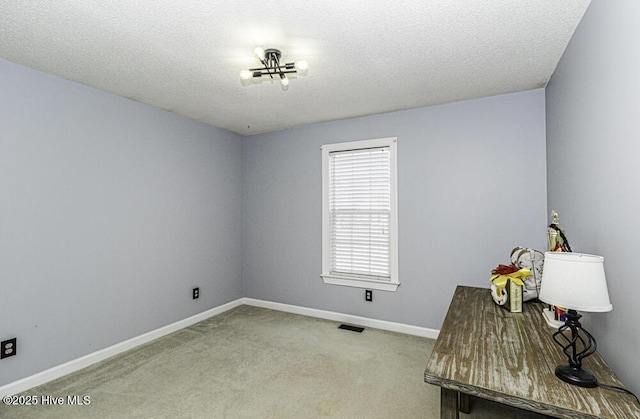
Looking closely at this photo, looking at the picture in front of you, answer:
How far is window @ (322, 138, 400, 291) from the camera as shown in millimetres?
3594

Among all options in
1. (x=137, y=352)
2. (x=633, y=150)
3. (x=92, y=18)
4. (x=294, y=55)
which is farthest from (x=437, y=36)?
(x=137, y=352)

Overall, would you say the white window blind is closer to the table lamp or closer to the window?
the window

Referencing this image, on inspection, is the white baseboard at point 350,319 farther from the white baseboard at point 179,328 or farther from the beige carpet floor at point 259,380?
the beige carpet floor at point 259,380

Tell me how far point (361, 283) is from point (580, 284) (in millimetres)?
2645

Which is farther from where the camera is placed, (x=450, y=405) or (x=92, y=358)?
(x=92, y=358)

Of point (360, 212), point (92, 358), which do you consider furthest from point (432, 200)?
point (92, 358)

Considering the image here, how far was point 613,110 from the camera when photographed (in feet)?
4.78

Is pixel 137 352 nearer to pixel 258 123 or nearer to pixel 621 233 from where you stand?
pixel 258 123

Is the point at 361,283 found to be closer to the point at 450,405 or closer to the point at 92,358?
the point at 450,405

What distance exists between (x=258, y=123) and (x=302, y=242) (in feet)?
5.31

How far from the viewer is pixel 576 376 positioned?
1.26 meters

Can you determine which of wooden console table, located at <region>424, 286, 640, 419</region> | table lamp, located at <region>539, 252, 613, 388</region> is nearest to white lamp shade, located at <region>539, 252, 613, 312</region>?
table lamp, located at <region>539, 252, 613, 388</region>

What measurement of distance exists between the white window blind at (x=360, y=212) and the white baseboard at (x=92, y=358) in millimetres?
1815

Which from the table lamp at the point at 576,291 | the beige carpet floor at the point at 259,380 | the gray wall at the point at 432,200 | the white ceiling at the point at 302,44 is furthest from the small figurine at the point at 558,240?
the white ceiling at the point at 302,44
